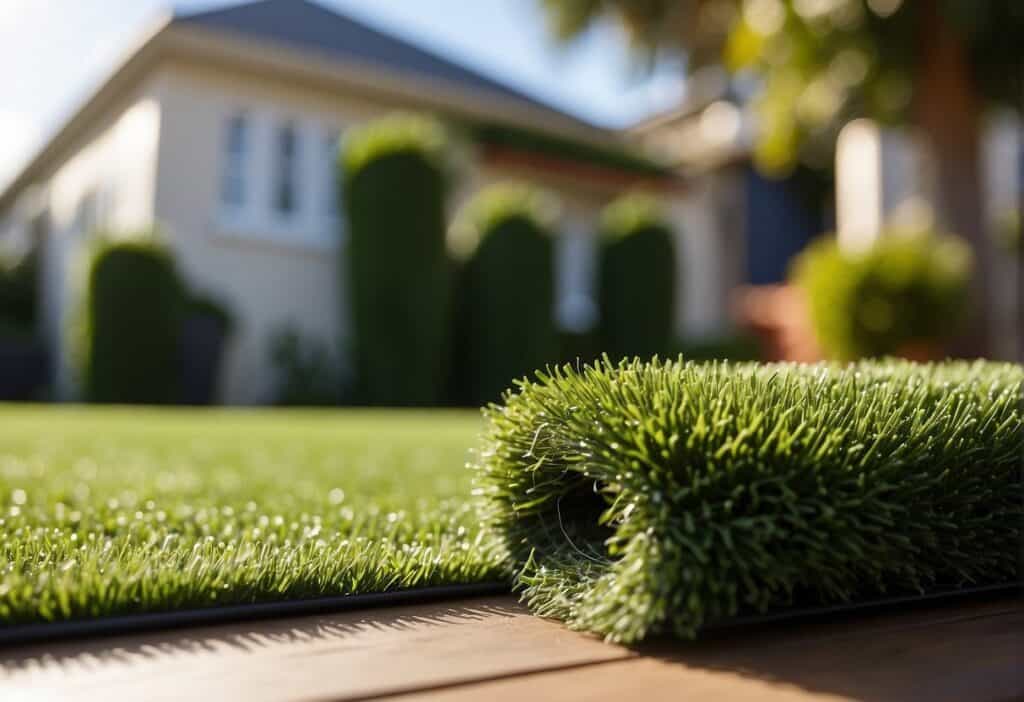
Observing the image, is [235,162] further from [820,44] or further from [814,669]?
[814,669]

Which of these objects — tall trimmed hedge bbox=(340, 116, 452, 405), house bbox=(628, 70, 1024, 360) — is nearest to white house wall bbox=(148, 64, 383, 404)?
tall trimmed hedge bbox=(340, 116, 452, 405)

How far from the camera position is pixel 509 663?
1013 mm

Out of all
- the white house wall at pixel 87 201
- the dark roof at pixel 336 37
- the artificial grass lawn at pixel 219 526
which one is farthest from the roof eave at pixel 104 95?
the artificial grass lawn at pixel 219 526

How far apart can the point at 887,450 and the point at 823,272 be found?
961 cm

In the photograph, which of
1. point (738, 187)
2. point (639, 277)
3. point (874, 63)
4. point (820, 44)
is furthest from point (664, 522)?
point (738, 187)

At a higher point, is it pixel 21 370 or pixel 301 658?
pixel 21 370

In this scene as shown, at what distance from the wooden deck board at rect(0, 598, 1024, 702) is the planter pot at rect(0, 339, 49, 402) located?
1161cm

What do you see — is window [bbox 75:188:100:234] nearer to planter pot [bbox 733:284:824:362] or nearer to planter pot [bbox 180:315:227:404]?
planter pot [bbox 180:315:227:404]

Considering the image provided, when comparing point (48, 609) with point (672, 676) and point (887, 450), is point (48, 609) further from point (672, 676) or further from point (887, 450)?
point (887, 450)

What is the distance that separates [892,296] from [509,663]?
9.93 metres

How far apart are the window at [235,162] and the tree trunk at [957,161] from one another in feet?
26.9

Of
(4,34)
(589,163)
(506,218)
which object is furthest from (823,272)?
(4,34)

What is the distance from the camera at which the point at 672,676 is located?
97cm

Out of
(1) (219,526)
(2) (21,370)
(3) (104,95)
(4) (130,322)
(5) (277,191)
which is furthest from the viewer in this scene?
(3) (104,95)
